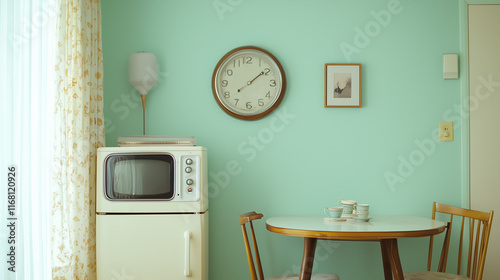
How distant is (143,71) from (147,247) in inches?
44.1

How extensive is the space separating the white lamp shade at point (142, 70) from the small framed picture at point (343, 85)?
45.3 inches

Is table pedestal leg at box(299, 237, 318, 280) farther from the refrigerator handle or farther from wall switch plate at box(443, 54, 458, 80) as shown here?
wall switch plate at box(443, 54, 458, 80)

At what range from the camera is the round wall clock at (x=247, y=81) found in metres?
2.95

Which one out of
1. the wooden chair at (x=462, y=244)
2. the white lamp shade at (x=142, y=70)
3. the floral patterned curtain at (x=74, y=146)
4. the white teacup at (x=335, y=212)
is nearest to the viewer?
the floral patterned curtain at (x=74, y=146)

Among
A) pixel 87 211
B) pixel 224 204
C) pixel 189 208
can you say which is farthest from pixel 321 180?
pixel 87 211

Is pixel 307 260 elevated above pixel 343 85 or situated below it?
below

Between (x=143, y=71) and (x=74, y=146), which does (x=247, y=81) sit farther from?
(x=74, y=146)

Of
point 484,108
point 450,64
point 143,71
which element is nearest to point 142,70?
point 143,71

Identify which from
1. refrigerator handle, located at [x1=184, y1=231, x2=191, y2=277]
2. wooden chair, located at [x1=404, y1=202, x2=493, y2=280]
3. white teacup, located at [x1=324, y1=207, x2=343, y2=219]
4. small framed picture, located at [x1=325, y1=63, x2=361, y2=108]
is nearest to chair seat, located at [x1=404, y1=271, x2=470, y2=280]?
wooden chair, located at [x1=404, y1=202, x2=493, y2=280]

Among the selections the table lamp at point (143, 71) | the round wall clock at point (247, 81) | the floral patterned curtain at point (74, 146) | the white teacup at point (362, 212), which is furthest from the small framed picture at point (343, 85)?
the floral patterned curtain at point (74, 146)

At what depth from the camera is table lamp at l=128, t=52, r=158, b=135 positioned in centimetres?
286

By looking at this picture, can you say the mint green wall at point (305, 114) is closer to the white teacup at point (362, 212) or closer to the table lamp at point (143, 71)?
the table lamp at point (143, 71)

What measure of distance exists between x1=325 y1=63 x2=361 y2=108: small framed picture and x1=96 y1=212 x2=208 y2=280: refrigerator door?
1.28 meters

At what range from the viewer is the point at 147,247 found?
8.06 ft
